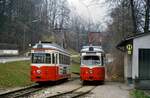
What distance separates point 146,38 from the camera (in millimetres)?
24797

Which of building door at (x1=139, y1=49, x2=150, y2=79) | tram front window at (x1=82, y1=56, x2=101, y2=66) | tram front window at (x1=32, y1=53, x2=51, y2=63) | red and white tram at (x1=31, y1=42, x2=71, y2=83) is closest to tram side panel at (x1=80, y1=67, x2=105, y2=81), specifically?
tram front window at (x1=82, y1=56, x2=101, y2=66)

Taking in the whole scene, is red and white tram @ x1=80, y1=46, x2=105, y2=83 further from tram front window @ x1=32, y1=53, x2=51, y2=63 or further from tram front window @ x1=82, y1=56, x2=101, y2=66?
tram front window @ x1=32, y1=53, x2=51, y2=63

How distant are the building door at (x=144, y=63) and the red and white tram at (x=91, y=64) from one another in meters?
4.56

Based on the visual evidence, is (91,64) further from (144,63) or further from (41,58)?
(144,63)

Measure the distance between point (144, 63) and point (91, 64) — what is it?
508 centimetres

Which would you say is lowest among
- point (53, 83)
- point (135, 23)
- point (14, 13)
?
point (53, 83)

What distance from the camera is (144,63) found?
24.8m

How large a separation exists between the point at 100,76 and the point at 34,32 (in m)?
69.0

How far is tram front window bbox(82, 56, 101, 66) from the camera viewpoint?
2858 centimetres

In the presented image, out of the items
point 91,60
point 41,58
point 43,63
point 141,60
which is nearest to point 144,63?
point 141,60

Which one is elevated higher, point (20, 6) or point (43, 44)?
point (20, 6)

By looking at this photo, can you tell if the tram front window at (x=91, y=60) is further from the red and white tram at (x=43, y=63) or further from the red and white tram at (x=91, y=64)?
the red and white tram at (x=43, y=63)

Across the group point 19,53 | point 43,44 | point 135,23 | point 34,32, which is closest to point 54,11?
point 34,32

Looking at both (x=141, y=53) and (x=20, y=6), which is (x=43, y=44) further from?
(x=20, y=6)
